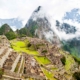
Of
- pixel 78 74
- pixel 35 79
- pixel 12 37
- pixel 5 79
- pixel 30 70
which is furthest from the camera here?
pixel 12 37

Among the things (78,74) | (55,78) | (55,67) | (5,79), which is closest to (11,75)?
(5,79)

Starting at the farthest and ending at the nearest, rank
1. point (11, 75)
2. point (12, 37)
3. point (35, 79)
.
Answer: point (12, 37)
point (35, 79)
point (11, 75)

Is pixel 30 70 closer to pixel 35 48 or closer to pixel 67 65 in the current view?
pixel 67 65

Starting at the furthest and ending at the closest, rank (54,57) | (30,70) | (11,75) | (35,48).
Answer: (35,48) < (54,57) < (30,70) < (11,75)

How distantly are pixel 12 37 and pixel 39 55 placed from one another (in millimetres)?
57610

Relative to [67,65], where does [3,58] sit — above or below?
above

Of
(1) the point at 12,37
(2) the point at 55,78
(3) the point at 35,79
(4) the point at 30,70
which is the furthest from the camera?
(1) the point at 12,37

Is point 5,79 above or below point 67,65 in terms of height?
above

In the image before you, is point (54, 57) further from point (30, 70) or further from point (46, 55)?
point (30, 70)

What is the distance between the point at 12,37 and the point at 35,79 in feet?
319

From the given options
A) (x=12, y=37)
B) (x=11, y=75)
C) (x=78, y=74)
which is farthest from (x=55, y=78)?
(x=12, y=37)

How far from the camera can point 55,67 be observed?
7375 centimetres

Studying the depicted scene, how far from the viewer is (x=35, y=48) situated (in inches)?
3878

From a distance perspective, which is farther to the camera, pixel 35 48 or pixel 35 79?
pixel 35 48
